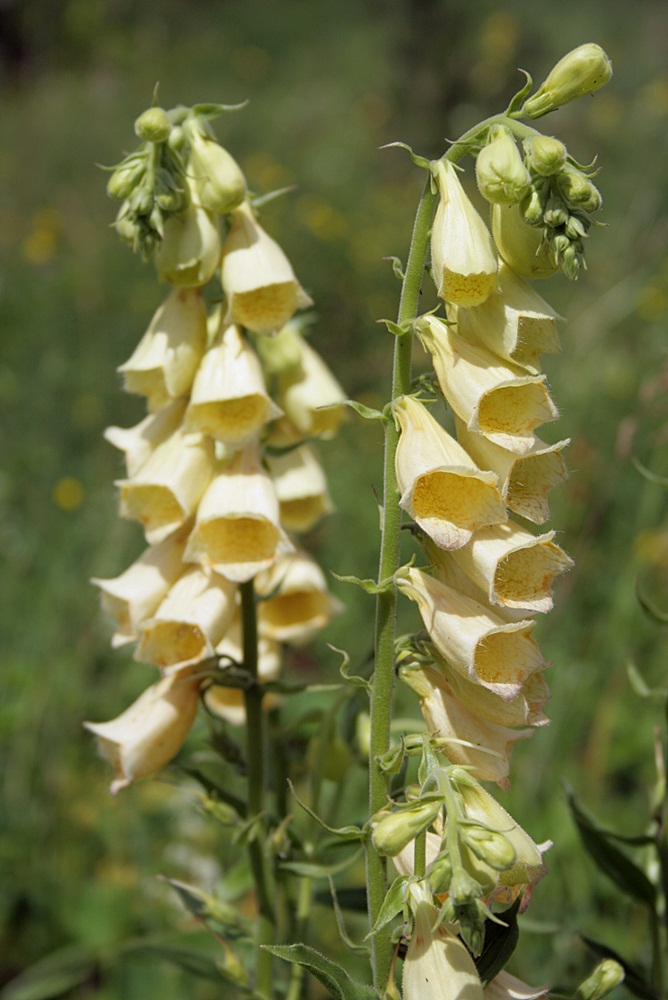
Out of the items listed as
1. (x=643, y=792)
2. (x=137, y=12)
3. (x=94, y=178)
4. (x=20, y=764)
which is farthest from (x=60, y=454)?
(x=137, y=12)

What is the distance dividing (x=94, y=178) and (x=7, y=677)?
20.1 ft

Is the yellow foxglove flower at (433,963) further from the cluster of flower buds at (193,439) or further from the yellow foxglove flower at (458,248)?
the yellow foxglove flower at (458,248)

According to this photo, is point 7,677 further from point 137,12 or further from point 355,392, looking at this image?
point 137,12

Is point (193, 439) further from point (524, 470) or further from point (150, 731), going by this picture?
point (524, 470)

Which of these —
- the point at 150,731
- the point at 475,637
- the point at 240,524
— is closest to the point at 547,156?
the point at 475,637

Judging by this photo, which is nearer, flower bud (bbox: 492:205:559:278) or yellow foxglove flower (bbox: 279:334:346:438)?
flower bud (bbox: 492:205:559:278)

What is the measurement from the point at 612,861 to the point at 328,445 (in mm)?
3117

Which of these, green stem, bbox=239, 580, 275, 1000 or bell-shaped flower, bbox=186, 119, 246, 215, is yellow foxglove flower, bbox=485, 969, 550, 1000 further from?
bell-shaped flower, bbox=186, 119, 246, 215

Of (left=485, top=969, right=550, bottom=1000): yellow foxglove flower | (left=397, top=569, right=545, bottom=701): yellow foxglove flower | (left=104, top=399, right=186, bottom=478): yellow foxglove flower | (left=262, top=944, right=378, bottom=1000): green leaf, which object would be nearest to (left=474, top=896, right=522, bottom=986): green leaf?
(left=485, top=969, right=550, bottom=1000): yellow foxglove flower

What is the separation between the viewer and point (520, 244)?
1188 millimetres

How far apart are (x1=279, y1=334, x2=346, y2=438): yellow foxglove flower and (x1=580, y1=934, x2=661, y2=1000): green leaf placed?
98 centimetres

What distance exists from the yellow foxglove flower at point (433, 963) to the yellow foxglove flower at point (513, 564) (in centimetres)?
35

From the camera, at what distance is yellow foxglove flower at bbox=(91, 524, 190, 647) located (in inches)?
63.7

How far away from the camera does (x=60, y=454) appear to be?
171 inches
